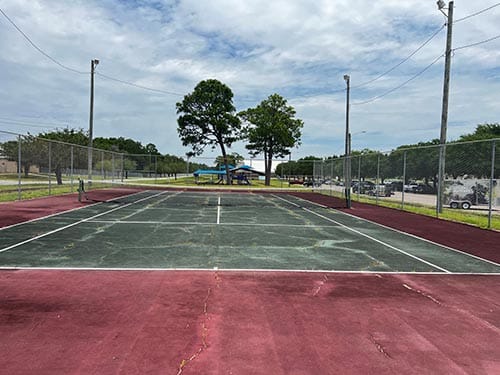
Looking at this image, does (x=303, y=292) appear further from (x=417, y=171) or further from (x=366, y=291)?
(x=417, y=171)

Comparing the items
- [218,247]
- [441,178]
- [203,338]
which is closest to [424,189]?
[441,178]

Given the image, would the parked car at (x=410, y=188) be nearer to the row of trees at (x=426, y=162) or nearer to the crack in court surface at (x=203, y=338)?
the row of trees at (x=426, y=162)

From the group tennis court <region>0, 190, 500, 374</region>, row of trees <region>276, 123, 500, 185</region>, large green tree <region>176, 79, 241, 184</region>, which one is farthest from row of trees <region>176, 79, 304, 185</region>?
tennis court <region>0, 190, 500, 374</region>

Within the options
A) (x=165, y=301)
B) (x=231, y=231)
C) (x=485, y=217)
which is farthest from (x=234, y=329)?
(x=485, y=217)

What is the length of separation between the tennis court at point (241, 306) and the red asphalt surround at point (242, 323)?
0.06ft

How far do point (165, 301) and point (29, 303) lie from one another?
1850mm

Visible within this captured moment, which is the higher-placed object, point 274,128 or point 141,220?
point 274,128

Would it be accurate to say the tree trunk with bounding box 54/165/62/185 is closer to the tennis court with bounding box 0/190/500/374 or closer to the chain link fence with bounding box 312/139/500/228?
the tennis court with bounding box 0/190/500/374

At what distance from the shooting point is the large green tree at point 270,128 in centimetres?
5772

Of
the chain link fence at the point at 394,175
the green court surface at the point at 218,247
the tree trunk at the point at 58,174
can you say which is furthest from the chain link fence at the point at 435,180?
the tree trunk at the point at 58,174

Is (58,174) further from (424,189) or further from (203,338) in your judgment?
(203,338)

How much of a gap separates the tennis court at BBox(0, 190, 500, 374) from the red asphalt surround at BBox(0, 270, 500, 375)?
2cm

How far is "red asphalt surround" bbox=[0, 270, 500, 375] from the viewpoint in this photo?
3.76 m

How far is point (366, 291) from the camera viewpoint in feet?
20.3
